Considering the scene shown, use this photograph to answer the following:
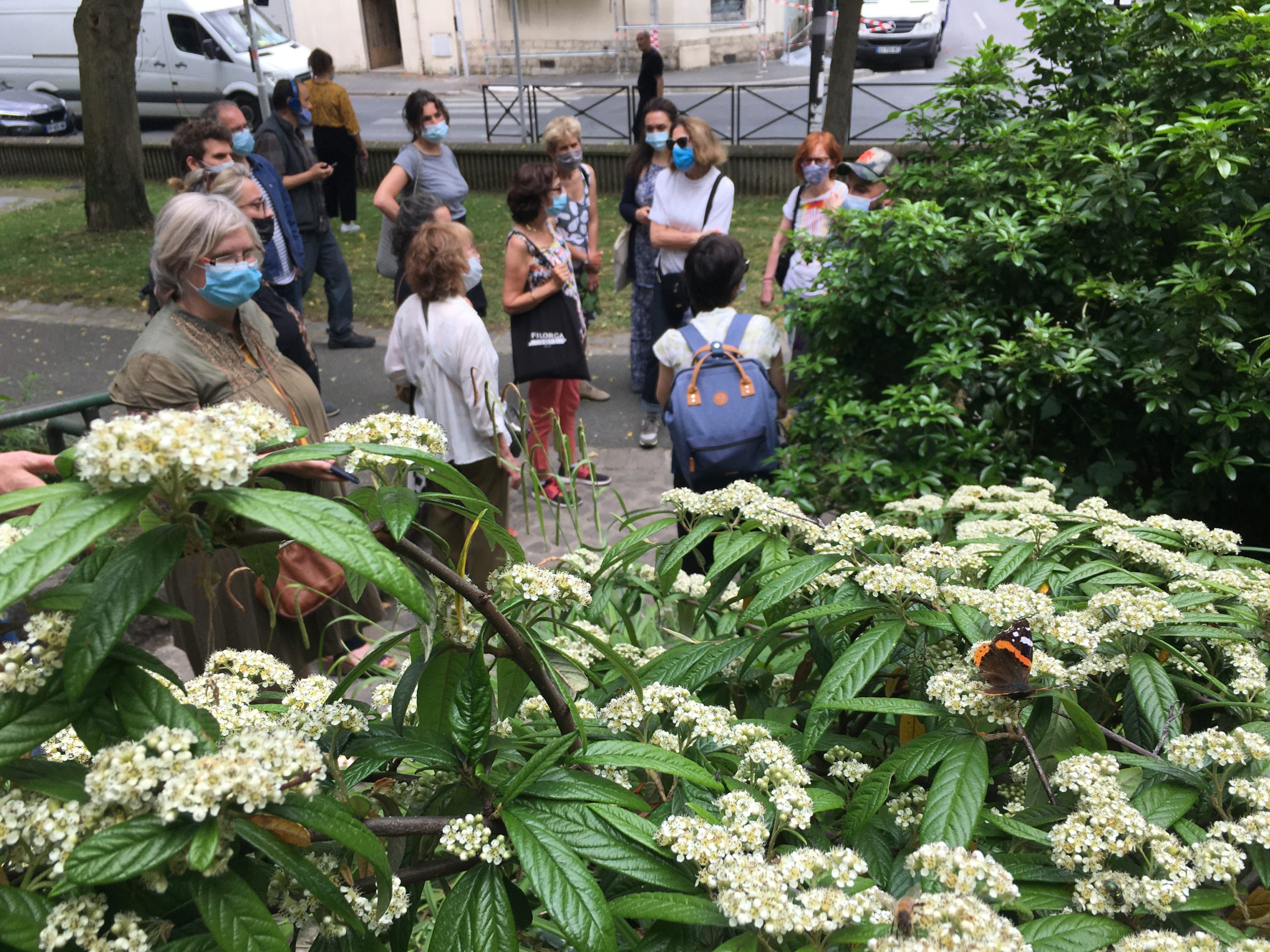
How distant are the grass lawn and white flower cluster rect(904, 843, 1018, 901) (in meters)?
8.95

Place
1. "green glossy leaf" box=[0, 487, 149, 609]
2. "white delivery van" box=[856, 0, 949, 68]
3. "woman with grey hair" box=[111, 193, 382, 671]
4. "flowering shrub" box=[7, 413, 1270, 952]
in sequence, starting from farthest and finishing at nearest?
"white delivery van" box=[856, 0, 949, 68]
"woman with grey hair" box=[111, 193, 382, 671]
"flowering shrub" box=[7, 413, 1270, 952]
"green glossy leaf" box=[0, 487, 149, 609]

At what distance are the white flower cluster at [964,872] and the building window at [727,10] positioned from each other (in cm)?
3037

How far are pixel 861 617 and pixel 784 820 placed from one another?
45cm

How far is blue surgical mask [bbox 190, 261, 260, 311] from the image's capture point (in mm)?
3645

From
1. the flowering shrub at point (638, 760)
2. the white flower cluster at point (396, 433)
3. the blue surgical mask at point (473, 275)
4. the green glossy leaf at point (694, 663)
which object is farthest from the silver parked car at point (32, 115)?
the green glossy leaf at point (694, 663)

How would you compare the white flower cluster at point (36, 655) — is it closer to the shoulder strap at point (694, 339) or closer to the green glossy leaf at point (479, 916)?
the green glossy leaf at point (479, 916)

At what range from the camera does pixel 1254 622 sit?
1.74 m

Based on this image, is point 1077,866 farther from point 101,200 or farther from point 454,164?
point 101,200

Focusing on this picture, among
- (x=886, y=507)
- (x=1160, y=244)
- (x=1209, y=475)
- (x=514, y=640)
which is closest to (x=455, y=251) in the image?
(x=886, y=507)

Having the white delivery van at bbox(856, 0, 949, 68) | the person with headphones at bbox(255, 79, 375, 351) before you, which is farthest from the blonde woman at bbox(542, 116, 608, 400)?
the white delivery van at bbox(856, 0, 949, 68)

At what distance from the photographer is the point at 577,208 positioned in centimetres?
756

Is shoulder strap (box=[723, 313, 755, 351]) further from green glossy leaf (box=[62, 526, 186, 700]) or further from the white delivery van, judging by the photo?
the white delivery van

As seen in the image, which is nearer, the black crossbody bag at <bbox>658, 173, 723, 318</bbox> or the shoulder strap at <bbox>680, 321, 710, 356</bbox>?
the shoulder strap at <bbox>680, 321, 710, 356</bbox>

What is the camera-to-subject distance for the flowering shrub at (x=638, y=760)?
104 cm
